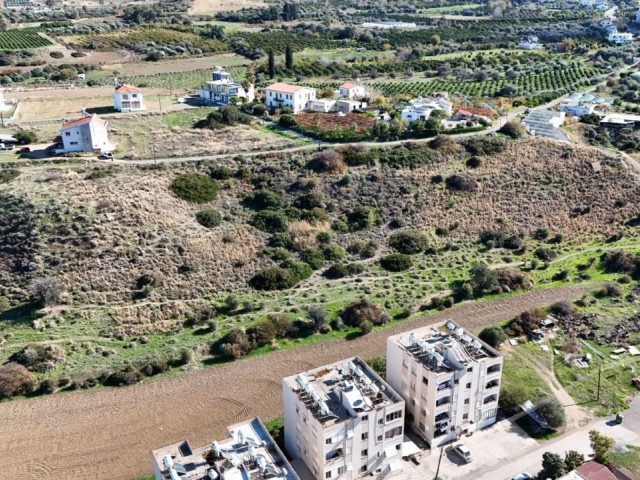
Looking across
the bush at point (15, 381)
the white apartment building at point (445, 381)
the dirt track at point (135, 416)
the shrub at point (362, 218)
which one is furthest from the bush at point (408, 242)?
the bush at point (15, 381)

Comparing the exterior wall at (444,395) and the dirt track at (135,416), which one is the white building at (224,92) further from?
the exterior wall at (444,395)

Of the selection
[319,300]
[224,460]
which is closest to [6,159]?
[319,300]

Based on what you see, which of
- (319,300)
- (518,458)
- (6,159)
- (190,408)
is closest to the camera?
(518,458)

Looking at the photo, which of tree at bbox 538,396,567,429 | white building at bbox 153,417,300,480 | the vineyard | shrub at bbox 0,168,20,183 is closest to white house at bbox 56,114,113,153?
shrub at bbox 0,168,20,183

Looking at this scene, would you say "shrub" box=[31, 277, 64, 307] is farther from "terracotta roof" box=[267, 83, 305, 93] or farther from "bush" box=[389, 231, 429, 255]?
"terracotta roof" box=[267, 83, 305, 93]

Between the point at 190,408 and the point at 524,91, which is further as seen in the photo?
the point at 524,91

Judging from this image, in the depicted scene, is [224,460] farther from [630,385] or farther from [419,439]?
[630,385]
